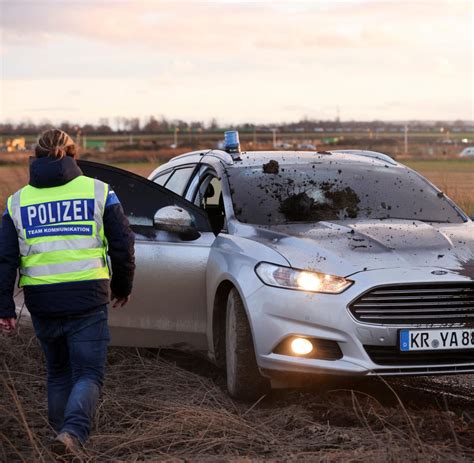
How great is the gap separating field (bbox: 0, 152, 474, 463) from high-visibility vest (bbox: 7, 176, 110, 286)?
0.64 m

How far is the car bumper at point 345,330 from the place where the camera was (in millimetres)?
5734

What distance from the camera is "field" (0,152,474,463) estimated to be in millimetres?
4938

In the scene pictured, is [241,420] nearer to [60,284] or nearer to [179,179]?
[60,284]

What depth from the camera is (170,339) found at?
705 centimetres

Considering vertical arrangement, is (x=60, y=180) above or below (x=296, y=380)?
above

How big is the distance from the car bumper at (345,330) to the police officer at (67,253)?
3.61 feet

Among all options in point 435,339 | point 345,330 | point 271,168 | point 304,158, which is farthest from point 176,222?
point 435,339

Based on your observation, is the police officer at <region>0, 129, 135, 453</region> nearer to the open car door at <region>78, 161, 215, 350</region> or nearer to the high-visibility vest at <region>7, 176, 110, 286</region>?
the high-visibility vest at <region>7, 176, 110, 286</region>

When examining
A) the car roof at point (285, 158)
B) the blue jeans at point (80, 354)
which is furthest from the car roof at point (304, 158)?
the blue jeans at point (80, 354)

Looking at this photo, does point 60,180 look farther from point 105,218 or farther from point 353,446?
point 353,446

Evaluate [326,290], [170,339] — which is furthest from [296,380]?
[170,339]

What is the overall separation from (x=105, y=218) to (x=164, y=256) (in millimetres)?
1793

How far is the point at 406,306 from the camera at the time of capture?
5762 mm

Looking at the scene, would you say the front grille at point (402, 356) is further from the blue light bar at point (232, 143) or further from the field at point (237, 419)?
the blue light bar at point (232, 143)
